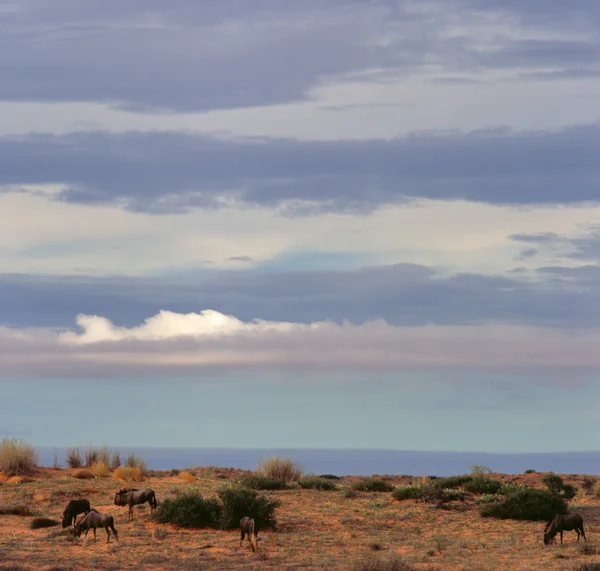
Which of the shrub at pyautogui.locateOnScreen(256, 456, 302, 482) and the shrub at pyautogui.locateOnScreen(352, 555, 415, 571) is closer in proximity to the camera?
the shrub at pyautogui.locateOnScreen(352, 555, 415, 571)

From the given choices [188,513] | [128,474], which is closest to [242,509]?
[188,513]

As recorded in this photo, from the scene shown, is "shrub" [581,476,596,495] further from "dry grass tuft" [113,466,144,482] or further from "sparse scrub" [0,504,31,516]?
"sparse scrub" [0,504,31,516]

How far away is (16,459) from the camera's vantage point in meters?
38.7

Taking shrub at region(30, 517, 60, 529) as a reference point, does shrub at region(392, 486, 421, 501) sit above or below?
above

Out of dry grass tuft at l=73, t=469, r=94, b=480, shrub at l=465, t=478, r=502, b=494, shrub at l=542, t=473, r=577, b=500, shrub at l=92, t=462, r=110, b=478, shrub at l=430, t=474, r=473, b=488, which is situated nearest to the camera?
shrub at l=465, t=478, r=502, b=494

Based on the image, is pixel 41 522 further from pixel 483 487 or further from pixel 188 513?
pixel 483 487

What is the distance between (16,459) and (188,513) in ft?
47.5

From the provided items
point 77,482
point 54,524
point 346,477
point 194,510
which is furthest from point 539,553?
A: point 346,477

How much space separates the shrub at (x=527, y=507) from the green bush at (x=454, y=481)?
5985mm

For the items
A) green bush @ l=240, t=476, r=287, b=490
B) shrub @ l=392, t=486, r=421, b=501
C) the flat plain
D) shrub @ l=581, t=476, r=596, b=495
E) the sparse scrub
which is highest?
green bush @ l=240, t=476, r=287, b=490

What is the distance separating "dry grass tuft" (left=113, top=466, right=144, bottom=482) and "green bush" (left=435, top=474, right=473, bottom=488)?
12281 millimetres

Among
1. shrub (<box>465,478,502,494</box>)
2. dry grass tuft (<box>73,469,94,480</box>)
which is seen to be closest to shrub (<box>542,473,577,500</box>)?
shrub (<box>465,478,502,494</box>)

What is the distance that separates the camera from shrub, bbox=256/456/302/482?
38.9 metres

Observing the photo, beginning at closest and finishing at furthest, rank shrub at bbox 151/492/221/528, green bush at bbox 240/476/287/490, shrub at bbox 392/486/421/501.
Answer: shrub at bbox 151/492/221/528 < shrub at bbox 392/486/421/501 < green bush at bbox 240/476/287/490
